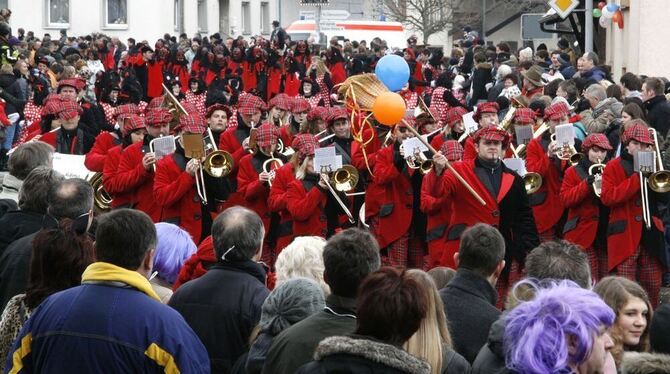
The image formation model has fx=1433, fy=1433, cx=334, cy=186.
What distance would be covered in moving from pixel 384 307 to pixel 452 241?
19.9ft

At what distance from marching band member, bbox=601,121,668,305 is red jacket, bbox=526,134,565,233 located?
2.61 feet

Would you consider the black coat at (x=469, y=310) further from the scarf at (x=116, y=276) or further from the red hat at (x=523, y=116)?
the red hat at (x=523, y=116)

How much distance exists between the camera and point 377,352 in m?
4.50

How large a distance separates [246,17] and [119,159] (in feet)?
150

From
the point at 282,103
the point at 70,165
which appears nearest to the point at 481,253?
the point at 70,165

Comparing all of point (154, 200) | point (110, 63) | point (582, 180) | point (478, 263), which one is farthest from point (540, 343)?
point (110, 63)

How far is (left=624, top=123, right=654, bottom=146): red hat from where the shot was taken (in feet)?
34.8

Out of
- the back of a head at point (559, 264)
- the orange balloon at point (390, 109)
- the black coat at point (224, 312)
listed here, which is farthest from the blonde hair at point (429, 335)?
the orange balloon at point (390, 109)

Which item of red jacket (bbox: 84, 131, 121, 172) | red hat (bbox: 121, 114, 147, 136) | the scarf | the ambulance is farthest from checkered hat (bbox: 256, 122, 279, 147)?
the ambulance

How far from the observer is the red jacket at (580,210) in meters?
11.1

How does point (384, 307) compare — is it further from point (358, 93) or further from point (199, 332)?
point (358, 93)

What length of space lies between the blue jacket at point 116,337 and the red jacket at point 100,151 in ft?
24.5

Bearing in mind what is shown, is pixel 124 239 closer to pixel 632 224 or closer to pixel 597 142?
pixel 632 224

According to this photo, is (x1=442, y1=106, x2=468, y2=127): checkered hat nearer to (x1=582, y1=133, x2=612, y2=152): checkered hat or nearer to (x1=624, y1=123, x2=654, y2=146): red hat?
(x1=582, y1=133, x2=612, y2=152): checkered hat
